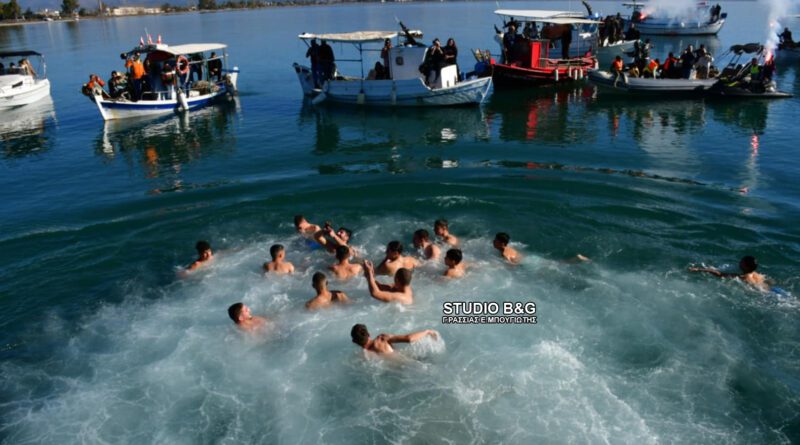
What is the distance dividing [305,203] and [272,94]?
66.1 feet

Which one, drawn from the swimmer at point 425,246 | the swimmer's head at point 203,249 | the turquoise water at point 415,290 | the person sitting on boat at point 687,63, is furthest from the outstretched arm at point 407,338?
the person sitting on boat at point 687,63

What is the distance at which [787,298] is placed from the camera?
11.0 m

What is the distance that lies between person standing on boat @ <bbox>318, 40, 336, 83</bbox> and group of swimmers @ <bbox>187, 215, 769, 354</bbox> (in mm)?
18091

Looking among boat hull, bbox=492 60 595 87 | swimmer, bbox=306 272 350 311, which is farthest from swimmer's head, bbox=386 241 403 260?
boat hull, bbox=492 60 595 87

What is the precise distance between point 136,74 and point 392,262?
2233 centimetres

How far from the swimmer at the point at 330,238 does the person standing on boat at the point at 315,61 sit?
19.0 metres

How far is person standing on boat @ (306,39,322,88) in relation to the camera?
98.9 feet

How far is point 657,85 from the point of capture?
29.9 meters

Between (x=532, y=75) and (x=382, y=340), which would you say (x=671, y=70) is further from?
(x=382, y=340)

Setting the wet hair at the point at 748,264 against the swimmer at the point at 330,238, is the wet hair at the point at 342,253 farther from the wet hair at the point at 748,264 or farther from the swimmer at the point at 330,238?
the wet hair at the point at 748,264

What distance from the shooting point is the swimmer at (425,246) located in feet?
41.9

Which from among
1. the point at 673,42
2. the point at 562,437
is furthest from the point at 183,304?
the point at 673,42

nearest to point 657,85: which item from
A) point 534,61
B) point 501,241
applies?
point 534,61

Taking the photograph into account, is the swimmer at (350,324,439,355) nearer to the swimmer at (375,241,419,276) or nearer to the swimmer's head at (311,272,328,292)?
the swimmer's head at (311,272,328,292)
